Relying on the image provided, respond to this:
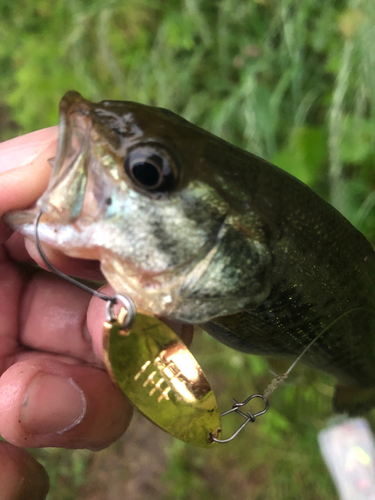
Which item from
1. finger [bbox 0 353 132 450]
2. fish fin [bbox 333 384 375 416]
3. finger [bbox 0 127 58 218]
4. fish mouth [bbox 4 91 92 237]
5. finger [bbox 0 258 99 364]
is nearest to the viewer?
fish mouth [bbox 4 91 92 237]

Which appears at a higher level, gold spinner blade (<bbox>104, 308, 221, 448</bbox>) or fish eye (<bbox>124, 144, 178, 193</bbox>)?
fish eye (<bbox>124, 144, 178, 193</bbox>)

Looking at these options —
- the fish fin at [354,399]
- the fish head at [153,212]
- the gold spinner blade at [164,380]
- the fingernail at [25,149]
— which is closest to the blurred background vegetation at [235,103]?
the fish fin at [354,399]

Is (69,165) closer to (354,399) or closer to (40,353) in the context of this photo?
(40,353)

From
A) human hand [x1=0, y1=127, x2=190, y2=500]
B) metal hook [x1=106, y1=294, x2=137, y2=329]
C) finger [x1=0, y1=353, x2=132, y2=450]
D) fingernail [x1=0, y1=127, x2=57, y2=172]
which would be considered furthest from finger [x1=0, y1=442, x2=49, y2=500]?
fingernail [x1=0, y1=127, x2=57, y2=172]

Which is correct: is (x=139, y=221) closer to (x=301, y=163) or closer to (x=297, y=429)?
(x=301, y=163)

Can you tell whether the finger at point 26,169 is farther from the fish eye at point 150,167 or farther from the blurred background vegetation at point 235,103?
the blurred background vegetation at point 235,103

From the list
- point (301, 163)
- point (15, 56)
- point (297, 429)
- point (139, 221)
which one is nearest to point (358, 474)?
point (297, 429)

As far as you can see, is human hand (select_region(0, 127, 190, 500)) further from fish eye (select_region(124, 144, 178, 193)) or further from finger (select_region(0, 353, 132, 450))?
fish eye (select_region(124, 144, 178, 193))
